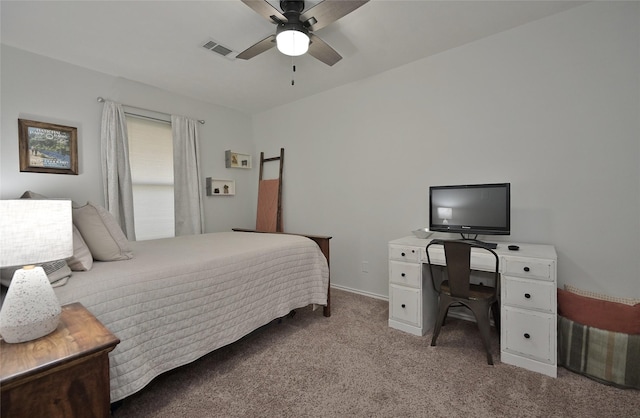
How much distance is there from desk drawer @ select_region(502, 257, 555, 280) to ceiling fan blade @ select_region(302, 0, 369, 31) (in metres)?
1.93

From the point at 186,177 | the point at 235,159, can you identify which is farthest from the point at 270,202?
the point at 186,177

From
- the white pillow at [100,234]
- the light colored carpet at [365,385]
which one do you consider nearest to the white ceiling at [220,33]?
the white pillow at [100,234]

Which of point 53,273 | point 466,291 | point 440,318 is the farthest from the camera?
point 440,318

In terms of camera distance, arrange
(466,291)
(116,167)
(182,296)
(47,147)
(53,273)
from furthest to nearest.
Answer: (116,167) → (47,147) → (466,291) → (182,296) → (53,273)

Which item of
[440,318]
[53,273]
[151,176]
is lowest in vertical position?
[440,318]

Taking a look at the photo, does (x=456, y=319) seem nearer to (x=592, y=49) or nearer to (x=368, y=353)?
(x=368, y=353)

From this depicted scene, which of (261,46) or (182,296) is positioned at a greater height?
(261,46)

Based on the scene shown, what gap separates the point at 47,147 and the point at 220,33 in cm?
199

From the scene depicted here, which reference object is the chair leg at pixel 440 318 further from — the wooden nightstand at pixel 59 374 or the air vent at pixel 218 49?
the air vent at pixel 218 49

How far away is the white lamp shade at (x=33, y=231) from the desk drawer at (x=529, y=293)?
2.45m

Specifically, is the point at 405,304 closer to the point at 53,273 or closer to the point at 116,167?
the point at 53,273

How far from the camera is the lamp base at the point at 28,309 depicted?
36.1 inches

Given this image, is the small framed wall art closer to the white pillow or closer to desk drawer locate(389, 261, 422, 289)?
the white pillow

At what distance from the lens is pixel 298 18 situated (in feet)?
6.16
